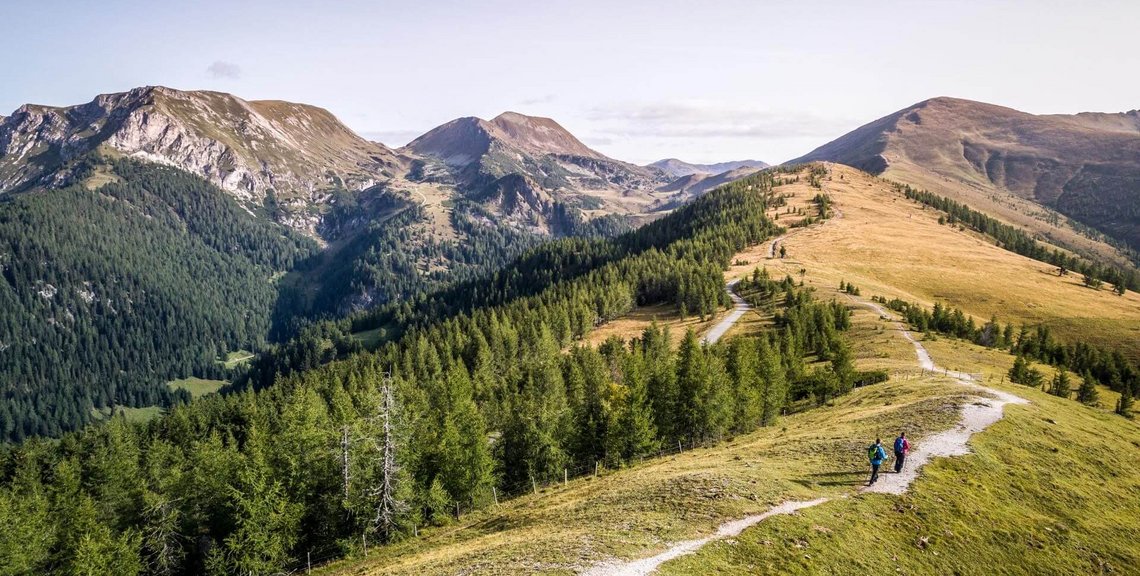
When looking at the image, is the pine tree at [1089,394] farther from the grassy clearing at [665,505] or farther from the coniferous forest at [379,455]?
the grassy clearing at [665,505]

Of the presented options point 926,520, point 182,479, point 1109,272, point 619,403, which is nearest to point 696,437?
point 619,403

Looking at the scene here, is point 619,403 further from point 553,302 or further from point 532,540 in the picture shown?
point 553,302

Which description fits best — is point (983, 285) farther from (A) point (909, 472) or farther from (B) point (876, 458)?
(B) point (876, 458)

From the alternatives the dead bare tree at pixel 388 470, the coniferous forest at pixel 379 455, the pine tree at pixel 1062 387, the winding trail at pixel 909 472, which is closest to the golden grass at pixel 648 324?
the coniferous forest at pixel 379 455

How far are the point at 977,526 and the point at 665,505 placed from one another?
53.7 ft

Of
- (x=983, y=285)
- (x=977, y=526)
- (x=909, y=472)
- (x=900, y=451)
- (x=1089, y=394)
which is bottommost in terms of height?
(x=1089, y=394)

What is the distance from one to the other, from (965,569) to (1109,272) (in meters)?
239

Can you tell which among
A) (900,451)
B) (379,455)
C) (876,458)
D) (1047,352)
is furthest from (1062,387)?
(379,455)

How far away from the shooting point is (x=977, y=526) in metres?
28.7

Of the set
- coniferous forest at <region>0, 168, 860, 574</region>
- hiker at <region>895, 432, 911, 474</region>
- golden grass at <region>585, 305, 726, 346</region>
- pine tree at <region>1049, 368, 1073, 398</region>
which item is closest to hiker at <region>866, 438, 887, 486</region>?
hiker at <region>895, 432, 911, 474</region>

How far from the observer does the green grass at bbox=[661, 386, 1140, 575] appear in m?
25.3

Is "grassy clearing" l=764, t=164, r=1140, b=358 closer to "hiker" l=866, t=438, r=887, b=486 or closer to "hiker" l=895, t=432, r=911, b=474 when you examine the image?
"hiker" l=895, t=432, r=911, b=474

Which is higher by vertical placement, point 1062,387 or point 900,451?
point 900,451

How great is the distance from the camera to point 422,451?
6022 centimetres
